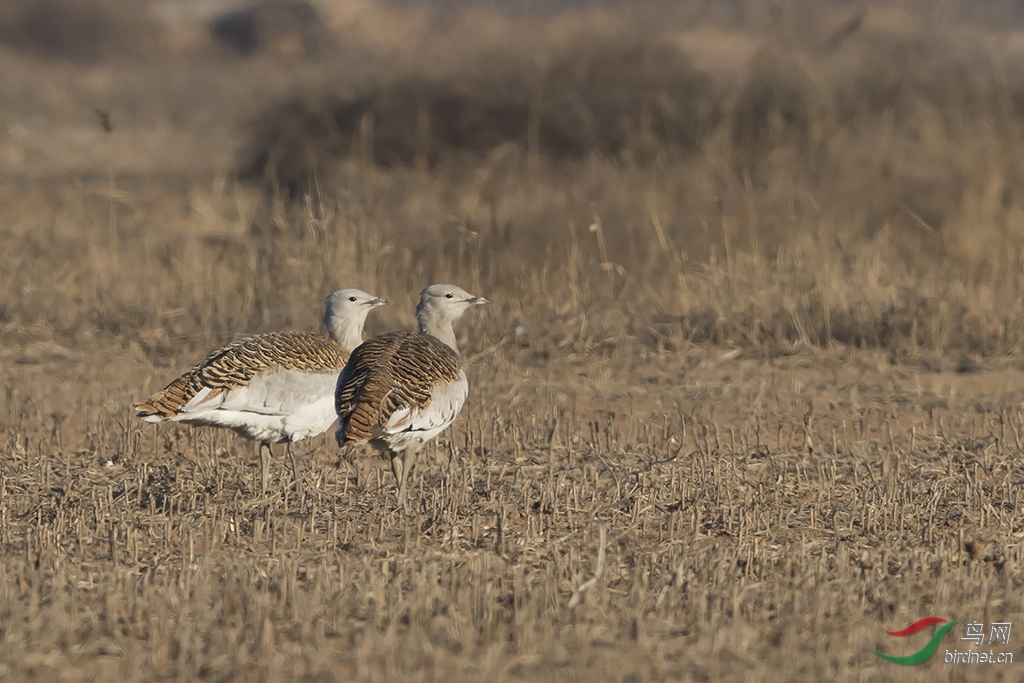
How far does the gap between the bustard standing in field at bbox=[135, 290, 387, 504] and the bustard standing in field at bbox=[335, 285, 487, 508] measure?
0.56ft

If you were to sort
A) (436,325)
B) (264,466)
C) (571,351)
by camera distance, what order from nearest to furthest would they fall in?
1. (264,466)
2. (436,325)
3. (571,351)

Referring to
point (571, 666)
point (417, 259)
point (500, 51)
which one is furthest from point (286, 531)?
point (500, 51)

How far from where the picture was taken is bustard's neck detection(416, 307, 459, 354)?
25.0ft

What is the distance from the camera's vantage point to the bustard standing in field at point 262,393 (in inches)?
256

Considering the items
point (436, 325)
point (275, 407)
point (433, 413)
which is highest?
point (436, 325)

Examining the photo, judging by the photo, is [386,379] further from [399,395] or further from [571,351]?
[571,351]

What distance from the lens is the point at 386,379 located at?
6414 millimetres

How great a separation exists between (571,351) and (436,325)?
280cm

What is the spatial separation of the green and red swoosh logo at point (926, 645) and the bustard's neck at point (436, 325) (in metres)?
3.47

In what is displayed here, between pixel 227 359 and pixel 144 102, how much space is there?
69.8 ft

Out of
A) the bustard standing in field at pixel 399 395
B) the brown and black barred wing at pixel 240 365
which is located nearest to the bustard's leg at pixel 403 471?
the bustard standing in field at pixel 399 395

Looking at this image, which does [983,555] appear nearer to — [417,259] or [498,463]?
[498,463]

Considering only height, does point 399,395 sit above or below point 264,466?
above

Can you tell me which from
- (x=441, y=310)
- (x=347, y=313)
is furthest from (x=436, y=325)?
(x=347, y=313)
